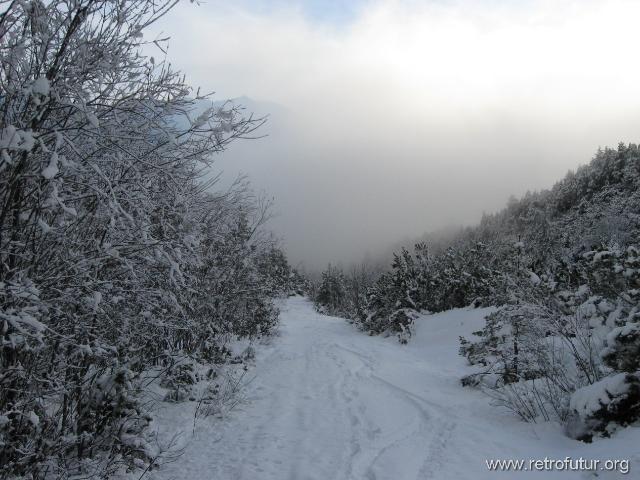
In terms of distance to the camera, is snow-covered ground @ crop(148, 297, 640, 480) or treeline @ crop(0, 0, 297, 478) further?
snow-covered ground @ crop(148, 297, 640, 480)

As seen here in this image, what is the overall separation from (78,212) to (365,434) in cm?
389

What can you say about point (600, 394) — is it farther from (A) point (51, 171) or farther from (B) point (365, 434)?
(A) point (51, 171)

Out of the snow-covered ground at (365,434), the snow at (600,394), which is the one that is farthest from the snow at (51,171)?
the snow at (600,394)

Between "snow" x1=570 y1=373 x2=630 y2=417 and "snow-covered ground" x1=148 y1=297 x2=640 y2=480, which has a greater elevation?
"snow" x1=570 y1=373 x2=630 y2=417

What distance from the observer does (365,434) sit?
16.5 feet

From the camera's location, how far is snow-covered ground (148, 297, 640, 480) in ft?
13.1

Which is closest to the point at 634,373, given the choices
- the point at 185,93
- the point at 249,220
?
the point at 185,93

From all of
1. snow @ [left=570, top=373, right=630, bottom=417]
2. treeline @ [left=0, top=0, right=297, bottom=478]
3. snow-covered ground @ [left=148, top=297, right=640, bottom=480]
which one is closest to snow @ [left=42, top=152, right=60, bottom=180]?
treeline @ [left=0, top=0, right=297, bottom=478]

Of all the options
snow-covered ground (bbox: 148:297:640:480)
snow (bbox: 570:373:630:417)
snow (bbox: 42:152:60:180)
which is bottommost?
snow-covered ground (bbox: 148:297:640:480)

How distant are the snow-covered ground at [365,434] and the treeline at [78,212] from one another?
3.34 ft

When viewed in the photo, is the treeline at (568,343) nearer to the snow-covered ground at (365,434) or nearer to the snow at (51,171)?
the snow-covered ground at (365,434)

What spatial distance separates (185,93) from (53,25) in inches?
33.1

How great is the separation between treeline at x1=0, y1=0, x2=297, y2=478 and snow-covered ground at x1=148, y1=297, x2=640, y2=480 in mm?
1019

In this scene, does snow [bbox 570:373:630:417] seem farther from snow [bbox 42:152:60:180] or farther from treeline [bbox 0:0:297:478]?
snow [bbox 42:152:60:180]
